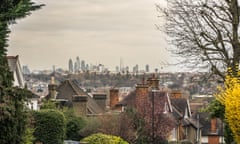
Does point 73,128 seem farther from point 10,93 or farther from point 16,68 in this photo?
point 10,93

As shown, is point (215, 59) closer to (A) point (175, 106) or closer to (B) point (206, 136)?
(A) point (175, 106)

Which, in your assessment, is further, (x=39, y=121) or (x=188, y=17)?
(x=39, y=121)

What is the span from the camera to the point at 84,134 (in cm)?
4234

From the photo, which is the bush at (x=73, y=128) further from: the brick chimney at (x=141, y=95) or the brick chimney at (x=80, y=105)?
the brick chimney at (x=141, y=95)

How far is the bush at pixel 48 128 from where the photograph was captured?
3500 centimetres

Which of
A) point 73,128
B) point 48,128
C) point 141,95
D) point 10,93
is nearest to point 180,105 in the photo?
point 141,95

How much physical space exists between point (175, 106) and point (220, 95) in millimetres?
34762

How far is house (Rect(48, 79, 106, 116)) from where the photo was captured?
1970 inches

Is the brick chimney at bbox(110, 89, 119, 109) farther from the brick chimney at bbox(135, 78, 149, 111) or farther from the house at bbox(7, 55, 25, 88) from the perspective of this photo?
the house at bbox(7, 55, 25, 88)

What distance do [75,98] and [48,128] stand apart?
15268 millimetres

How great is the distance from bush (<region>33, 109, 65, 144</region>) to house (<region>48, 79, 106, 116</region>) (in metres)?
14.0

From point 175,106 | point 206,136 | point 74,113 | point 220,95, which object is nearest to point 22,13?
point 220,95

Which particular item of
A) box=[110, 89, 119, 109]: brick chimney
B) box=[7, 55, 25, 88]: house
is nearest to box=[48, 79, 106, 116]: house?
box=[110, 89, 119, 109]: brick chimney

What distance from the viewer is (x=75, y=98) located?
5041 centimetres
